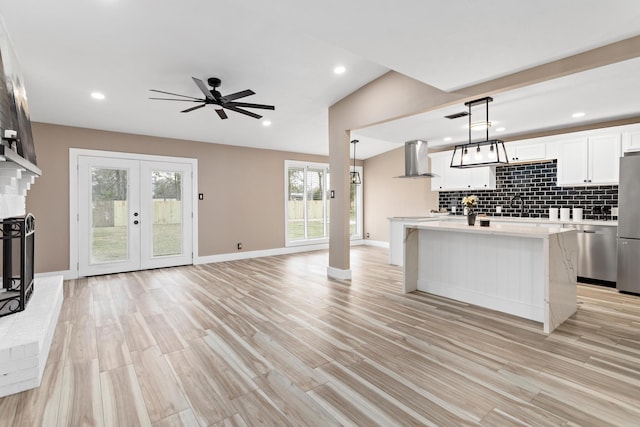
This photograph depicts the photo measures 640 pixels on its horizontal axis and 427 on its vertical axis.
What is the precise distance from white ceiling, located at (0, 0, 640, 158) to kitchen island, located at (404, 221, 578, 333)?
1.76m

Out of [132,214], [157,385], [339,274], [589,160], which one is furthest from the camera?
[132,214]

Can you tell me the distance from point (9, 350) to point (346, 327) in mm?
2601

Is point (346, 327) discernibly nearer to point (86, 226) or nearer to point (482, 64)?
point (482, 64)

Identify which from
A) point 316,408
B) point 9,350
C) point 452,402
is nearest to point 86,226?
point 9,350

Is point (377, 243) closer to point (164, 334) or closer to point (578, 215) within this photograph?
point (578, 215)

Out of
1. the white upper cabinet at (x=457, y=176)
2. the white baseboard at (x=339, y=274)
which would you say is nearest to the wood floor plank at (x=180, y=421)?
the white baseboard at (x=339, y=274)

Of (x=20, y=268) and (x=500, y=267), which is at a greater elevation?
(x=20, y=268)

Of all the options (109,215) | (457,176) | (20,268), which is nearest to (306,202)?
(457,176)

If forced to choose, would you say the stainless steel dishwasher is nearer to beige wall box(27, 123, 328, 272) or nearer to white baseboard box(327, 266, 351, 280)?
white baseboard box(327, 266, 351, 280)

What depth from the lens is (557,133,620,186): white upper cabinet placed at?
4839mm

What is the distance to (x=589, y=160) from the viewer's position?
16.6 ft

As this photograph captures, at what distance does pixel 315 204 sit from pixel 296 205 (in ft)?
2.10

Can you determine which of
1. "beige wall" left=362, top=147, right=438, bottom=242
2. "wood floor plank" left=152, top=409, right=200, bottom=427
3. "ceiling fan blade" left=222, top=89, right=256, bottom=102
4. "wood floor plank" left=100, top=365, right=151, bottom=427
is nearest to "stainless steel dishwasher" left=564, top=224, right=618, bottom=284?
"beige wall" left=362, top=147, right=438, bottom=242

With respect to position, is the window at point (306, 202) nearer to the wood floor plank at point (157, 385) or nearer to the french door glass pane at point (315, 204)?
the french door glass pane at point (315, 204)
